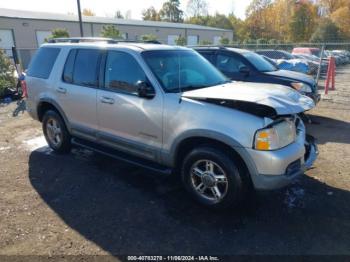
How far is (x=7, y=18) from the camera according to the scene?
1070 inches

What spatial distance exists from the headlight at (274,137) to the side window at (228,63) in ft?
15.6

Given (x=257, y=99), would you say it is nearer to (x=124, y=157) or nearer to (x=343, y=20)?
(x=124, y=157)

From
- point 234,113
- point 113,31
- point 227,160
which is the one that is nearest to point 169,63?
point 234,113

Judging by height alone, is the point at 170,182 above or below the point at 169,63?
below

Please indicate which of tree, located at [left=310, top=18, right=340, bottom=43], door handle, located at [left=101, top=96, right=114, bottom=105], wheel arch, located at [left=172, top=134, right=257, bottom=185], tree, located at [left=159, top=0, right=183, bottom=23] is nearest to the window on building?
tree, located at [left=310, top=18, right=340, bottom=43]

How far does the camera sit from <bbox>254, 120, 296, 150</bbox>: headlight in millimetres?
3285

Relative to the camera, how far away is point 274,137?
3.33 metres

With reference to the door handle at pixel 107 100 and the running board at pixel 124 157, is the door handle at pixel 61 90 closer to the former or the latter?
the running board at pixel 124 157

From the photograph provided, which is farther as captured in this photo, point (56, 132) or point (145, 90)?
point (56, 132)

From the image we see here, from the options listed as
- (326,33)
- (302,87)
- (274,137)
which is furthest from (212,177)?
(326,33)

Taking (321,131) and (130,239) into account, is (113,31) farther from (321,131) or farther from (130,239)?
(130,239)

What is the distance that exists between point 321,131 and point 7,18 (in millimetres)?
28495

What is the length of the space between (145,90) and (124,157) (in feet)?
3.59

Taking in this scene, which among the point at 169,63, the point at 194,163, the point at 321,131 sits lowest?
the point at 321,131
